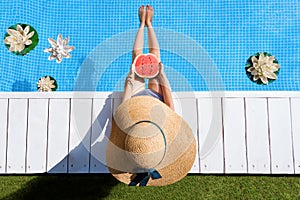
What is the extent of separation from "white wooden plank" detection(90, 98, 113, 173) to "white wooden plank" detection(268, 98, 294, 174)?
1065mm

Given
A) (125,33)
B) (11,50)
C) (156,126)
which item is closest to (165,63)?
(125,33)

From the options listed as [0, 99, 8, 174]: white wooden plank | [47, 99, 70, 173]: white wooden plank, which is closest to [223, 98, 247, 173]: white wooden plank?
[47, 99, 70, 173]: white wooden plank

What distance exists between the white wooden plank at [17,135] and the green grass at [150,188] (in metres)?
0.16

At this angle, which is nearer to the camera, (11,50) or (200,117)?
(200,117)

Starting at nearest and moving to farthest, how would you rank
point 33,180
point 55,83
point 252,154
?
point 252,154
point 33,180
point 55,83

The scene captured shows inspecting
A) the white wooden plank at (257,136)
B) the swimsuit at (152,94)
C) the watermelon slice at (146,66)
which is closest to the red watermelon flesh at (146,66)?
the watermelon slice at (146,66)

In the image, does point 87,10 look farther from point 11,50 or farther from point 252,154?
point 252,154

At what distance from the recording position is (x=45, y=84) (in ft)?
10.8

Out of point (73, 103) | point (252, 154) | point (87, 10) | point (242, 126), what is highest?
point (87, 10)

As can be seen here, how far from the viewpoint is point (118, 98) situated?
8.45 ft

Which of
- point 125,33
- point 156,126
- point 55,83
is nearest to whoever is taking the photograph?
point 156,126

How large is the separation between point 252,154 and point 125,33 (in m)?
1.68

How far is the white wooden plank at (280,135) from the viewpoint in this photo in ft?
8.40

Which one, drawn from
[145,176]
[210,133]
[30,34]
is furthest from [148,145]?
[30,34]
